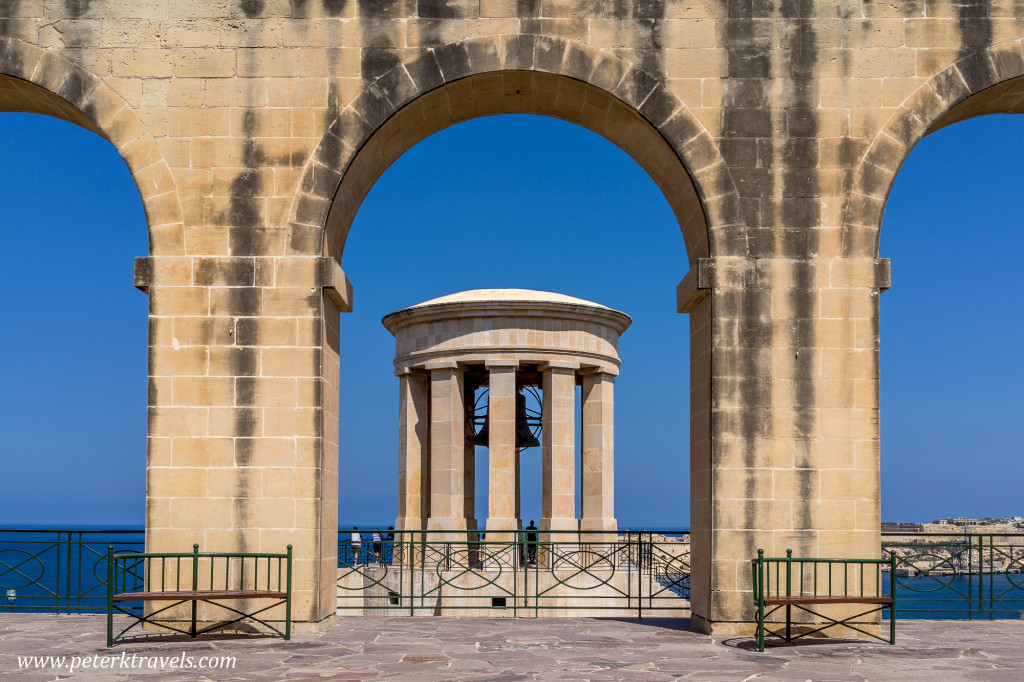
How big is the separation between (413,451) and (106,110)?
45.5 feet

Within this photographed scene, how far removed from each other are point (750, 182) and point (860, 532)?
3.79 metres

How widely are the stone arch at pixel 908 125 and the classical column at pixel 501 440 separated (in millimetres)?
12285

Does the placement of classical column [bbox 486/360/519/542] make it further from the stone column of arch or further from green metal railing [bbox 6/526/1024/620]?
green metal railing [bbox 6/526/1024/620]

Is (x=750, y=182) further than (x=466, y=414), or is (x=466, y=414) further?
(x=466, y=414)

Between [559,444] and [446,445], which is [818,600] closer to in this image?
[559,444]

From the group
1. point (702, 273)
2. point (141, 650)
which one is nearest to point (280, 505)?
point (141, 650)

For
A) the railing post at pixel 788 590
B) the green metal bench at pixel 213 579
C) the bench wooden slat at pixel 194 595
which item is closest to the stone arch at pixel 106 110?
the green metal bench at pixel 213 579

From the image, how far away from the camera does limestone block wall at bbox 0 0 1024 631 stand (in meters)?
10.4

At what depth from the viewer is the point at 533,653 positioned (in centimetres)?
922

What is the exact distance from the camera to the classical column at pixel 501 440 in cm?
2216

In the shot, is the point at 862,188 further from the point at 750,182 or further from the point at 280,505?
the point at 280,505

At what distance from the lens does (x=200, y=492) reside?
10.3 m

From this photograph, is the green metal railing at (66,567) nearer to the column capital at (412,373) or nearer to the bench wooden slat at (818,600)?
the bench wooden slat at (818,600)

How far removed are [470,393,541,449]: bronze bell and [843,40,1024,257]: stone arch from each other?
13.7 meters
